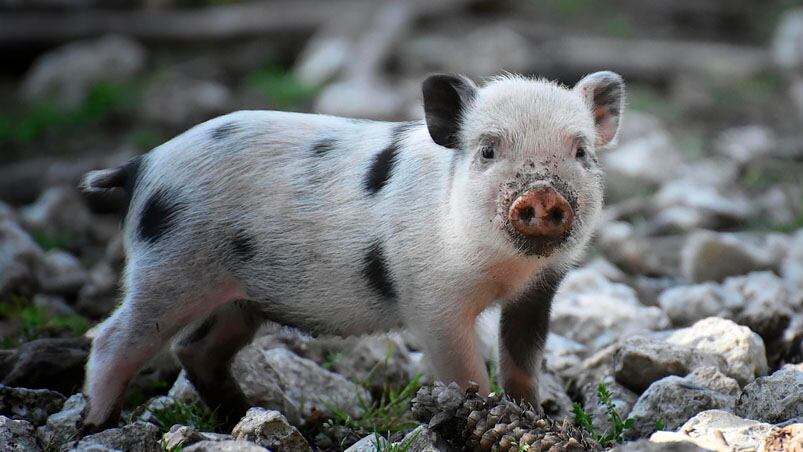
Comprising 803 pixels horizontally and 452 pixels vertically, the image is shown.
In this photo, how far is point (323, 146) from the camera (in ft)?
16.0

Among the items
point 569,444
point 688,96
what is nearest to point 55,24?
point 688,96

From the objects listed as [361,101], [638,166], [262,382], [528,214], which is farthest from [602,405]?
[361,101]

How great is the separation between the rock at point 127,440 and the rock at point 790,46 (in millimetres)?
10114

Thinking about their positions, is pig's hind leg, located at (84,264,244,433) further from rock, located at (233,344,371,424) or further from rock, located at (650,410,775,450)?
rock, located at (650,410,775,450)

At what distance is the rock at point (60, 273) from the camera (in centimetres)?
659

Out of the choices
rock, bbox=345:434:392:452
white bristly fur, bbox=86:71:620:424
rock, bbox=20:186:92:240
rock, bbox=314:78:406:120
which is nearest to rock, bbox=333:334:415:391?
white bristly fur, bbox=86:71:620:424

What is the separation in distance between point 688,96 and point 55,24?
24.7 ft

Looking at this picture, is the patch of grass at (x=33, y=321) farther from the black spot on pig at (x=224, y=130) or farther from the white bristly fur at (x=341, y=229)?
the black spot on pig at (x=224, y=130)

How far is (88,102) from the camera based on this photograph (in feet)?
38.7

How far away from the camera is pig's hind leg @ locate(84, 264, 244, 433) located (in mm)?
4562

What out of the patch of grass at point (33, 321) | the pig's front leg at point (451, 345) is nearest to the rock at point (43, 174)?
the patch of grass at point (33, 321)

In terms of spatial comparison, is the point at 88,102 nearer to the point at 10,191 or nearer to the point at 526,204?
the point at 10,191

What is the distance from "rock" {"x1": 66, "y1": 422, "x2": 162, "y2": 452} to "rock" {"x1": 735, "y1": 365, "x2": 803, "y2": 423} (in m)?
2.11

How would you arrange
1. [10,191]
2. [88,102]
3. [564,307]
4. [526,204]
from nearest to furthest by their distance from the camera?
[526,204] → [564,307] → [10,191] → [88,102]
